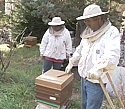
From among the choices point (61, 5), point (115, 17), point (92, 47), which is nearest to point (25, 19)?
point (61, 5)

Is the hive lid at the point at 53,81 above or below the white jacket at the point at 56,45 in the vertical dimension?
below

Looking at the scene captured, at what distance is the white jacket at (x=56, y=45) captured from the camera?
3666mm

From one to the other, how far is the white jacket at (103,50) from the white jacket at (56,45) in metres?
1.36

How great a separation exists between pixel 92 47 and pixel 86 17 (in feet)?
1.01

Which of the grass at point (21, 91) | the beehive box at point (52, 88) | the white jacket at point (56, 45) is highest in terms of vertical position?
the white jacket at point (56, 45)

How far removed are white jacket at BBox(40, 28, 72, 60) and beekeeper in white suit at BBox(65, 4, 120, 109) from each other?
4.46 ft

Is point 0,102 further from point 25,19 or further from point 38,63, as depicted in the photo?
point 25,19

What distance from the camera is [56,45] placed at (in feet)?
12.0

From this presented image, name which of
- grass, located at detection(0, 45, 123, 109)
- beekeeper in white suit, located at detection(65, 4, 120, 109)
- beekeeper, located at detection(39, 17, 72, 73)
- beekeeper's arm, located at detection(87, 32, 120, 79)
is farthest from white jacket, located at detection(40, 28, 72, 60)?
beekeeper's arm, located at detection(87, 32, 120, 79)

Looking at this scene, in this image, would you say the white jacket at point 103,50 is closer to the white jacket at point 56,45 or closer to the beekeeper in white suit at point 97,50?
the beekeeper in white suit at point 97,50

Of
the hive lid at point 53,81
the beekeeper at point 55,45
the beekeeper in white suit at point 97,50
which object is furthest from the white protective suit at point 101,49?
the beekeeper at point 55,45

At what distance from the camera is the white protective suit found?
1.88 meters

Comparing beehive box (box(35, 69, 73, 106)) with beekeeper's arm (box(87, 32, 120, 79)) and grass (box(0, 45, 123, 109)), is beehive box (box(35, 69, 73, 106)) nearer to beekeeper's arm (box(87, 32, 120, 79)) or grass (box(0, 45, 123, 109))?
grass (box(0, 45, 123, 109))

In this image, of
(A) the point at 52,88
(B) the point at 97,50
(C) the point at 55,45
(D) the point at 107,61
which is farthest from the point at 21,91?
(D) the point at 107,61
